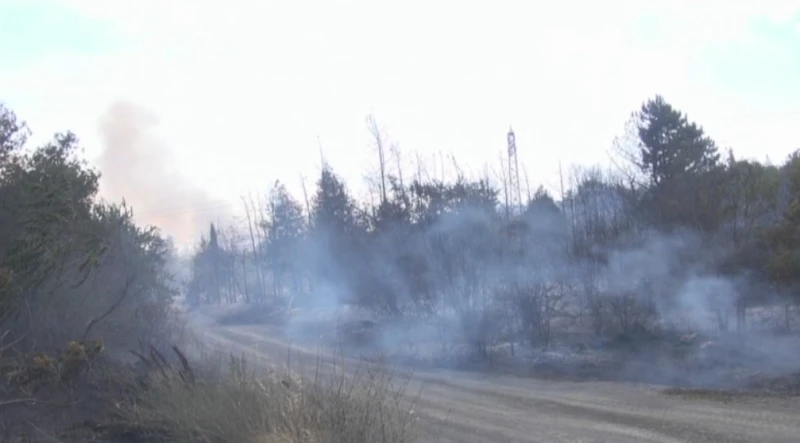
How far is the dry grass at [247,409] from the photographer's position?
8.47 metres

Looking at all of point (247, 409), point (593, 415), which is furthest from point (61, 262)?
point (593, 415)

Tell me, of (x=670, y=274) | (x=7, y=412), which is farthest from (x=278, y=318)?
(x=7, y=412)

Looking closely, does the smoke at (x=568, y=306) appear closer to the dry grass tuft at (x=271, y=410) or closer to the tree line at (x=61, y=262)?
the tree line at (x=61, y=262)

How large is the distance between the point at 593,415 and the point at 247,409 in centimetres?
787

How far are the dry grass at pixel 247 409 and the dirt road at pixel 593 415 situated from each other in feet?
4.51

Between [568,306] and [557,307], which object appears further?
[568,306]

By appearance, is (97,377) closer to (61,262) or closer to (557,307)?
(61,262)

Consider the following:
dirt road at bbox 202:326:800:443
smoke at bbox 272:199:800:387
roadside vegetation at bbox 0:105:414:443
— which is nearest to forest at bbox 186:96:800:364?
smoke at bbox 272:199:800:387

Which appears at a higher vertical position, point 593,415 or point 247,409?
point 247,409

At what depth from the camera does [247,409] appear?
928 cm

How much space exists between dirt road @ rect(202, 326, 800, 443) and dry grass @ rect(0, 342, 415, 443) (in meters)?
1.37

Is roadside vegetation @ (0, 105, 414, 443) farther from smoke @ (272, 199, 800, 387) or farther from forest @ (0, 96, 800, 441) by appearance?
smoke @ (272, 199, 800, 387)

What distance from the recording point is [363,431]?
331 inches

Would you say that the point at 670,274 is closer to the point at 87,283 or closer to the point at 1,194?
the point at 87,283
